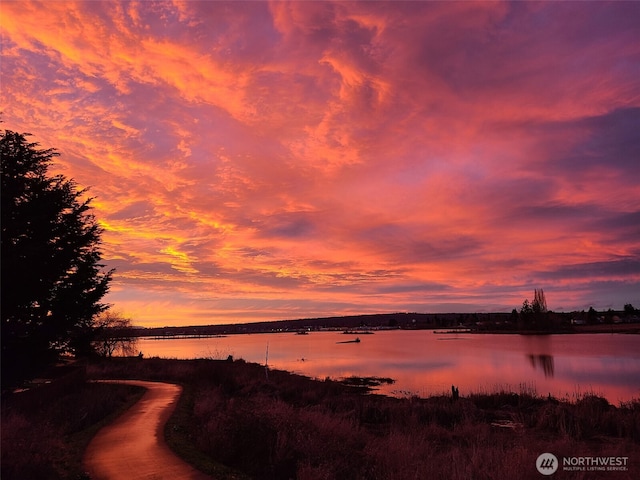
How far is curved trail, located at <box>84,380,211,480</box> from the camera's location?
37.8 feet

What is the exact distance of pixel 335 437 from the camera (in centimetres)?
1456

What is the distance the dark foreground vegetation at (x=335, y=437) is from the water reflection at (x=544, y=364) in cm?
2204

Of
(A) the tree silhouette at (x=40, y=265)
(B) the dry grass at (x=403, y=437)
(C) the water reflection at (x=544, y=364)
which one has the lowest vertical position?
(C) the water reflection at (x=544, y=364)

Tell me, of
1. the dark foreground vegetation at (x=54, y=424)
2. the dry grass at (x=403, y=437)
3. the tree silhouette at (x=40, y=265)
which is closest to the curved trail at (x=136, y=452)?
the dark foreground vegetation at (x=54, y=424)

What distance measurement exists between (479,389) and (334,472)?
97.2ft

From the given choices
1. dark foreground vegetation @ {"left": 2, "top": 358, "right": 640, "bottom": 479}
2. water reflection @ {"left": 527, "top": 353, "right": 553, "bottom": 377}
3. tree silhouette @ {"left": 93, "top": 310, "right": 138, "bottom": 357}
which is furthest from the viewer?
tree silhouette @ {"left": 93, "top": 310, "right": 138, "bottom": 357}

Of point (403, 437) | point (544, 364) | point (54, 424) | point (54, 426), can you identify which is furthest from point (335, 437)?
point (544, 364)

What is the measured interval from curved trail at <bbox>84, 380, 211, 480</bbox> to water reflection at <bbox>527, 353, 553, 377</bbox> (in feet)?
136

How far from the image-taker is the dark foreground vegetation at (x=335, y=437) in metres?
11.2

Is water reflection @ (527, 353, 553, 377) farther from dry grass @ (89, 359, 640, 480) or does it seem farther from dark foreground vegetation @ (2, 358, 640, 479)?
dark foreground vegetation @ (2, 358, 640, 479)

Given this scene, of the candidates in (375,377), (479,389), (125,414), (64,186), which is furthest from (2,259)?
(375,377)

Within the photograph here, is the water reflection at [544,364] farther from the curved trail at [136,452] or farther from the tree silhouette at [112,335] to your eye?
the tree silhouette at [112,335]

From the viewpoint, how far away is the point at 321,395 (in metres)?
33.4

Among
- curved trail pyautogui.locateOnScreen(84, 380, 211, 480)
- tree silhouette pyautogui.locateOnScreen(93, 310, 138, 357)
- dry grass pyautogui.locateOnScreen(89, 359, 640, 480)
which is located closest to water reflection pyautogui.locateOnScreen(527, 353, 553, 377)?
dry grass pyautogui.locateOnScreen(89, 359, 640, 480)
